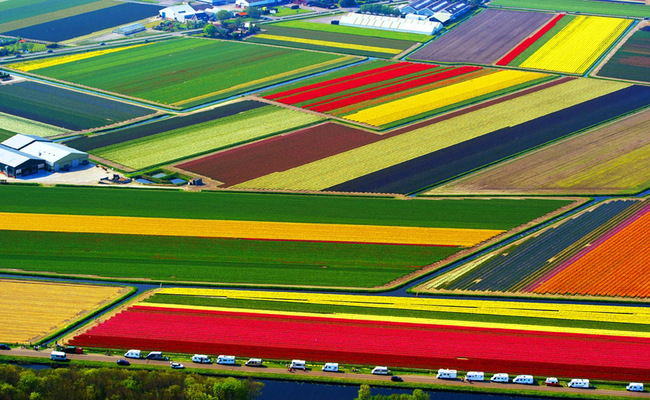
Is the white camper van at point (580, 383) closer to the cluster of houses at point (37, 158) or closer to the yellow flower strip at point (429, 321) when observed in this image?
the yellow flower strip at point (429, 321)

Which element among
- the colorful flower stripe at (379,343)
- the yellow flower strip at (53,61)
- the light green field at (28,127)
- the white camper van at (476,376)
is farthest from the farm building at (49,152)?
the white camper van at (476,376)

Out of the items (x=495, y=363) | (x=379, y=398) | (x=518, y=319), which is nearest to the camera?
(x=379, y=398)

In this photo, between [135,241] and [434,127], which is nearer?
[135,241]

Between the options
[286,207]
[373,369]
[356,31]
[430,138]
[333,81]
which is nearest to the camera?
[373,369]

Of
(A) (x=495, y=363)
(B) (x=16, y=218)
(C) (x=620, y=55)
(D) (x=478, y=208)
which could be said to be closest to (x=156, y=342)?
(A) (x=495, y=363)

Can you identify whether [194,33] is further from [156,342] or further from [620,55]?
[156,342]

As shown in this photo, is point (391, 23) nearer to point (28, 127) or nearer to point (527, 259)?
point (28, 127)

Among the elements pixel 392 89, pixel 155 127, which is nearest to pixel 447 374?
pixel 155 127
